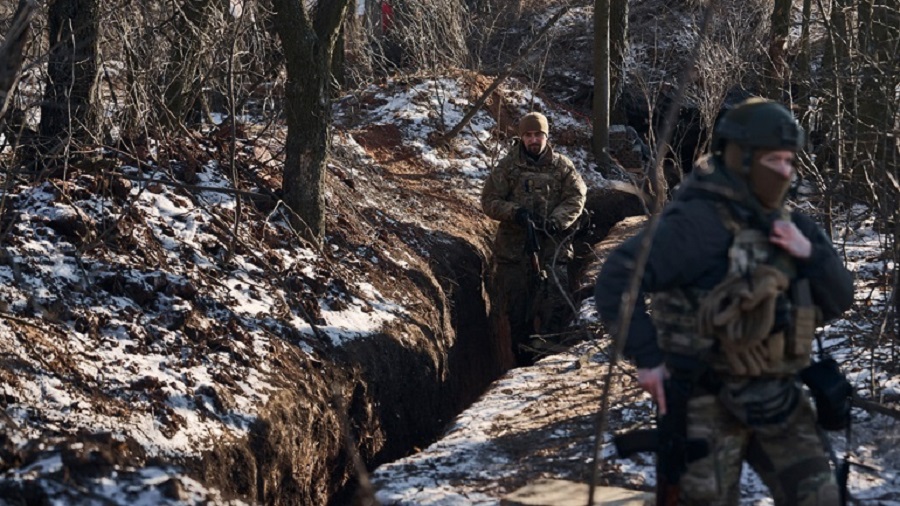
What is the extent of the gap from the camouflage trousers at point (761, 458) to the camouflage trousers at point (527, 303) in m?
5.79

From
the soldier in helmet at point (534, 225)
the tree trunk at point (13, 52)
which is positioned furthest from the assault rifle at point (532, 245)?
the tree trunk at point (13, 52)

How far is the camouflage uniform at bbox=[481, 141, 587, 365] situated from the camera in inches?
385

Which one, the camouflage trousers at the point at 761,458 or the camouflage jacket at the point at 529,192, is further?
the camouflage jacket at the point at 529,192

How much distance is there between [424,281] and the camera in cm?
971

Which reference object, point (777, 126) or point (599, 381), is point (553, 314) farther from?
point (777, 126)

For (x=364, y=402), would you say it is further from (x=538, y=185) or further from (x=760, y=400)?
(x=760, y=400)

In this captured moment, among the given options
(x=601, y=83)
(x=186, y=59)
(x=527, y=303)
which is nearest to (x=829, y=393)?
(x=527, y=303)

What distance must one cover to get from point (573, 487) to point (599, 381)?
7.83 ft

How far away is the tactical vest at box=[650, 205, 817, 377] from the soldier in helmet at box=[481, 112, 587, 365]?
583cm

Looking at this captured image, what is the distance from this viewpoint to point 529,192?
9977mm

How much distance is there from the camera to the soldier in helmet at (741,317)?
370 cm

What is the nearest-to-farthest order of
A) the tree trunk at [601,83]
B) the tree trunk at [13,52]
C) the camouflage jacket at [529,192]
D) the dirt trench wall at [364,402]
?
the tree trunk at [13,52]
the dirt trench wall at [364,402]
the camouflage jacket at [529,192]
the tree trunk at [601,83]

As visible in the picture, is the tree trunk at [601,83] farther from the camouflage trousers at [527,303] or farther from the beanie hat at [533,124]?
the camouflage trousers at [527,303]

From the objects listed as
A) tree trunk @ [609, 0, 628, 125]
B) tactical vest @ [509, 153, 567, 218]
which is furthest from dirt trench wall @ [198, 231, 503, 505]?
tree trunk @ [609, 0, 628, 125]
